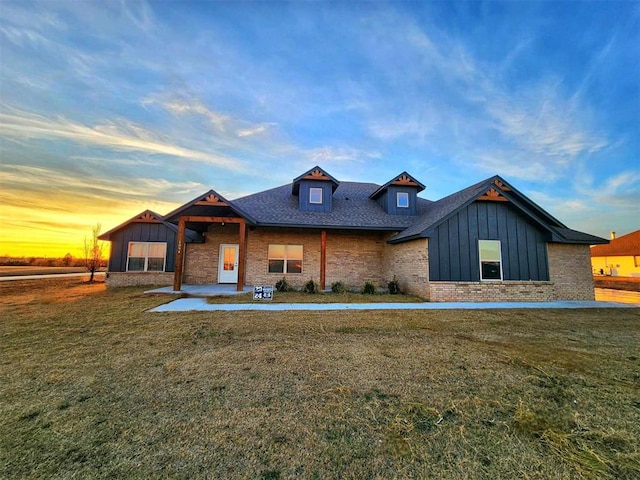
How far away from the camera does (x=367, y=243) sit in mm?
14680

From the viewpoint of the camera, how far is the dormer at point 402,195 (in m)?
15.2

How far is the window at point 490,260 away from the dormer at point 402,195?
4.80 meters

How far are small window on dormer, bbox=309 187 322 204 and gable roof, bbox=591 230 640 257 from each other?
120 feet

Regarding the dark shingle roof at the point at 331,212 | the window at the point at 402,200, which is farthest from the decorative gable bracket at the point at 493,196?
the window at the point at 402,200

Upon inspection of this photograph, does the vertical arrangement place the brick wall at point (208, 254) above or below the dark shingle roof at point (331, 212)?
below

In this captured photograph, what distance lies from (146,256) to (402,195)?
620 inches

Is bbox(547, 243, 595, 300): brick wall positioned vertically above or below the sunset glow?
below

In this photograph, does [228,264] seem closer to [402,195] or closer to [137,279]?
[137,279]

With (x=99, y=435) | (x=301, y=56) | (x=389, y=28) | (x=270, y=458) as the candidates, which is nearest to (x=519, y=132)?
(x=389, y=28)

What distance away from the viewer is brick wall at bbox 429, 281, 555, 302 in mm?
10406

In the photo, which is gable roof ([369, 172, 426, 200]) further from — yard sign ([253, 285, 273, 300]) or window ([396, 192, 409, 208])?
yard sign ([253, 285, 273, 300])

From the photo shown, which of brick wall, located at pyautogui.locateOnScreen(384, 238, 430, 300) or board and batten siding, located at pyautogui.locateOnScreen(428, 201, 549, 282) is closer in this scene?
board and batten siding, located at pyautogui.locateOnScreen(428, 201, 549, 282)

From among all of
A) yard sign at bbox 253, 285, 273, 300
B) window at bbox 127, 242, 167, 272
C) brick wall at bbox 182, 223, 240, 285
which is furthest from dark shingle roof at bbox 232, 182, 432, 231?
window at bbox 127, 242, 167, 272

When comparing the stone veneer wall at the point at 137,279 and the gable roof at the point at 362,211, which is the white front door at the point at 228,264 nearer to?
the gable roof at the point at 362,211
